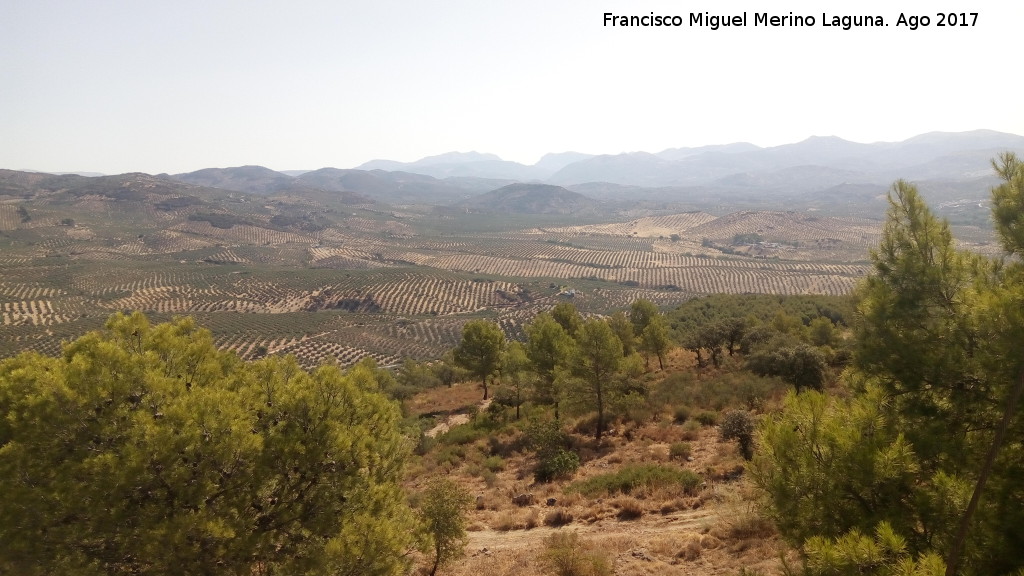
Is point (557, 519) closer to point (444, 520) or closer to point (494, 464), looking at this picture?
point (444, 520)

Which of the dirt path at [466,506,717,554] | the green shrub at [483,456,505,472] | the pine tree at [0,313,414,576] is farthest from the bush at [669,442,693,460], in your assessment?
the pine tree at [0,313,414,576]

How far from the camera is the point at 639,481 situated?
50.9ft

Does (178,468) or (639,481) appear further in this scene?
(639,481)

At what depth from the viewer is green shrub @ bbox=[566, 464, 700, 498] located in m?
15.0

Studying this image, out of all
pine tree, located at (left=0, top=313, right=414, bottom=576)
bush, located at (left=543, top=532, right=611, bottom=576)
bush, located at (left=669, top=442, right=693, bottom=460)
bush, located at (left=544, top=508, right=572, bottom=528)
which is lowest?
bush, located at (left=544, top=508, right=572, bottom=528)

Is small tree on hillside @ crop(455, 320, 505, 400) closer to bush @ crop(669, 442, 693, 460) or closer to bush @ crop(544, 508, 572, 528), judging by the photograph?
bush @ crop(669, 442, 693, 460)

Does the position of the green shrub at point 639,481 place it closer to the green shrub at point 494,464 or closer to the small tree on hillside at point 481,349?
the green shrub at point 494,464

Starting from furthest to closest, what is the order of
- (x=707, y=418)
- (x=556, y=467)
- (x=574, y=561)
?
(x=707, y=418)
(x=556, y=467)
(x=574, y=561)

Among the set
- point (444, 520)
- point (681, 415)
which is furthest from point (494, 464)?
point (681, 415)

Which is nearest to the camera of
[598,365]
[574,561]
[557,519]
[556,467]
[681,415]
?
[574,561]

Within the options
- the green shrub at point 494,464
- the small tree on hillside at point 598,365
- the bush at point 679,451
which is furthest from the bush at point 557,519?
the small tree on hillside at point 598,365

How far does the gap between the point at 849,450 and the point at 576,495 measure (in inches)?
443

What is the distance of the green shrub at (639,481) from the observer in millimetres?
14961

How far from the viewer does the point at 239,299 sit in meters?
106
